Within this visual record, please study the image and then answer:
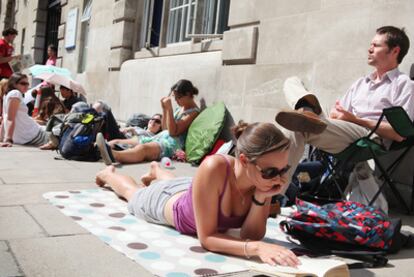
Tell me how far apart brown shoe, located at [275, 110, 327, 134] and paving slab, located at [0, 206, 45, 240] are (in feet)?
6.02

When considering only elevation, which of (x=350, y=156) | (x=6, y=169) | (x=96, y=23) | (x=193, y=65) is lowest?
(x=6, y=169)

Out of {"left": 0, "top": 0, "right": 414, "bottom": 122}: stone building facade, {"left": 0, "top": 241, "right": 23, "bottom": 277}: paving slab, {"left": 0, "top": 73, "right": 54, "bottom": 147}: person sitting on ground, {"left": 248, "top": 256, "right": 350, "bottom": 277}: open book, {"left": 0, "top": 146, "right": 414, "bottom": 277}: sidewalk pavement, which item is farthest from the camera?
{"left": 0, "top": 73, "right": 54, "bottom": 147}: person sitting on ground

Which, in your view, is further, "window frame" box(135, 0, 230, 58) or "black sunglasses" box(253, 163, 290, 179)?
"window frame" box(135, 0, 230, 58)

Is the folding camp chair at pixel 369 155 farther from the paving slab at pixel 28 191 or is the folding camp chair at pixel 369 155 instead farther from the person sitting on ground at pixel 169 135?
the person sitting on ground at pixel 169 135

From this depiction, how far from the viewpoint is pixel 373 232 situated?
9.20ft

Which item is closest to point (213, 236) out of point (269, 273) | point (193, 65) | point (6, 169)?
point (269, 273)

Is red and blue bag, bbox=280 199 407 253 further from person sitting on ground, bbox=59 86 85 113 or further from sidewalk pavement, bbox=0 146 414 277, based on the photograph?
person sitting on ground, bbox=59 86 85 113

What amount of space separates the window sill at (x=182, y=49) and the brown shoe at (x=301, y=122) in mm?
4196

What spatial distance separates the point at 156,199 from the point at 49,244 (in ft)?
2.70

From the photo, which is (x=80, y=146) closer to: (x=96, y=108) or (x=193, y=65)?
(x=96, y=108)

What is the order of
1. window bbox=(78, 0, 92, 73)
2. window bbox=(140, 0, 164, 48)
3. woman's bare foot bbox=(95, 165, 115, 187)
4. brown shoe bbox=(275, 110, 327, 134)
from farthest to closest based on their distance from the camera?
1. window bbox=(78, 0, 92, 73)
2. window bbox=(140, 0, 164, 48)
3. woman's bare foot bbox=(95, 165, 115, 187)
4. brown shoe bbox=(275, 110, 327, 134)

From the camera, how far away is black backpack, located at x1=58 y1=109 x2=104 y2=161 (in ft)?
20.2

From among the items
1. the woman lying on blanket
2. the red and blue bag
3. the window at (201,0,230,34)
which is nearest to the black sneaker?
the woman lying on blanket

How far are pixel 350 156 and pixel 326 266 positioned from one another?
179cm
